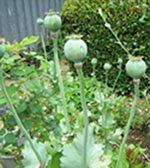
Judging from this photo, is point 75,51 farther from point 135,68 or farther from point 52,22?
point 52,22

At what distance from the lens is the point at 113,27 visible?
4.35 meters

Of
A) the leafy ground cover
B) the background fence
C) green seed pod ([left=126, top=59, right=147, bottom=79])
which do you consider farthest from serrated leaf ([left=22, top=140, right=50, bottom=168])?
the background fence

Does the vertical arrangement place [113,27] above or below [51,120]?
above

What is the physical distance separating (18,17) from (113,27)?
2.33 metres

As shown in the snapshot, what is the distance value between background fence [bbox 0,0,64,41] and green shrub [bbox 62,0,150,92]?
1.67m

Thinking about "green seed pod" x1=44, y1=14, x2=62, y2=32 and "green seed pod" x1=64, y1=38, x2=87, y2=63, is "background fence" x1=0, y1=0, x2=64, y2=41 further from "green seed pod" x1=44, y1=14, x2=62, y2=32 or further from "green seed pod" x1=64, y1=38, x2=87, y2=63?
"green seed pod" x1=64, y1=38, x2=87, y2=63

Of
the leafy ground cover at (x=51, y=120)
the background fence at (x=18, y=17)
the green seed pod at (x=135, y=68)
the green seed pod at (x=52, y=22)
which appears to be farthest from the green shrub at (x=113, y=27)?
the green seed pod at (x=135, y=68)

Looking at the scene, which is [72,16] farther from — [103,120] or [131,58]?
[131,58]

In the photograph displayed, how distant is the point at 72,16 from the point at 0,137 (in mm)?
2997

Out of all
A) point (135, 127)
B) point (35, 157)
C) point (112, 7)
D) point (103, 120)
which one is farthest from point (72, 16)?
point (35, 157)

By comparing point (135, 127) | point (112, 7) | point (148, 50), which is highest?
point (112, 7)

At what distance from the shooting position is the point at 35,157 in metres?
1.24

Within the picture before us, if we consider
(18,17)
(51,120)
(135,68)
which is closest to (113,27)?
(18,17)

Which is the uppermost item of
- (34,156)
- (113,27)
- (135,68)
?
(113,27)
